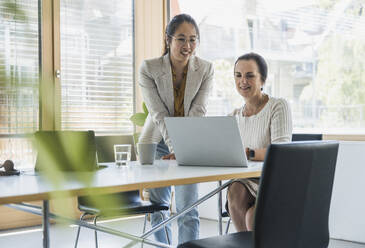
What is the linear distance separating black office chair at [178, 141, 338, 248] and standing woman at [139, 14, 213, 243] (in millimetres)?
907

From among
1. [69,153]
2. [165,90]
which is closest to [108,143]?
[165,90]

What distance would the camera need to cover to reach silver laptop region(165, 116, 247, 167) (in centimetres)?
157

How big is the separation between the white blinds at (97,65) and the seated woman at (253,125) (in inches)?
89.4

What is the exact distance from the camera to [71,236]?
11.8 ft

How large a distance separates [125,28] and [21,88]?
440cm

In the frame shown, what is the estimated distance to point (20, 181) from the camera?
127 centimetres

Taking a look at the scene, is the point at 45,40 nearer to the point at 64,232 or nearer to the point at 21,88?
the point at 64,232

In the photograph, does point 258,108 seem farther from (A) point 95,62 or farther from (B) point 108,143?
(A) point 95,62

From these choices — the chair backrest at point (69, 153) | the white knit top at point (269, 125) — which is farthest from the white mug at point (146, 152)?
the white knit top at point (269, 125)

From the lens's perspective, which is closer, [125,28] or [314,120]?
[314,120]

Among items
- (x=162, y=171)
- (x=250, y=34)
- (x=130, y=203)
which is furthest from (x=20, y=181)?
(x=250, y=34)

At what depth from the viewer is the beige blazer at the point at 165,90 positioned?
220 cm

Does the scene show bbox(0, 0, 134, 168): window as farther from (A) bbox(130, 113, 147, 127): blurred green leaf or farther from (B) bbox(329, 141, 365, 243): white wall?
(B) bbox(329, 141, 365, 243): white wall

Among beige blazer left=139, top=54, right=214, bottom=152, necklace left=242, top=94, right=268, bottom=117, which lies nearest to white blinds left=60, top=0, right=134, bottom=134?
beige blazer left=139, top=54, right=214, bottom=152
